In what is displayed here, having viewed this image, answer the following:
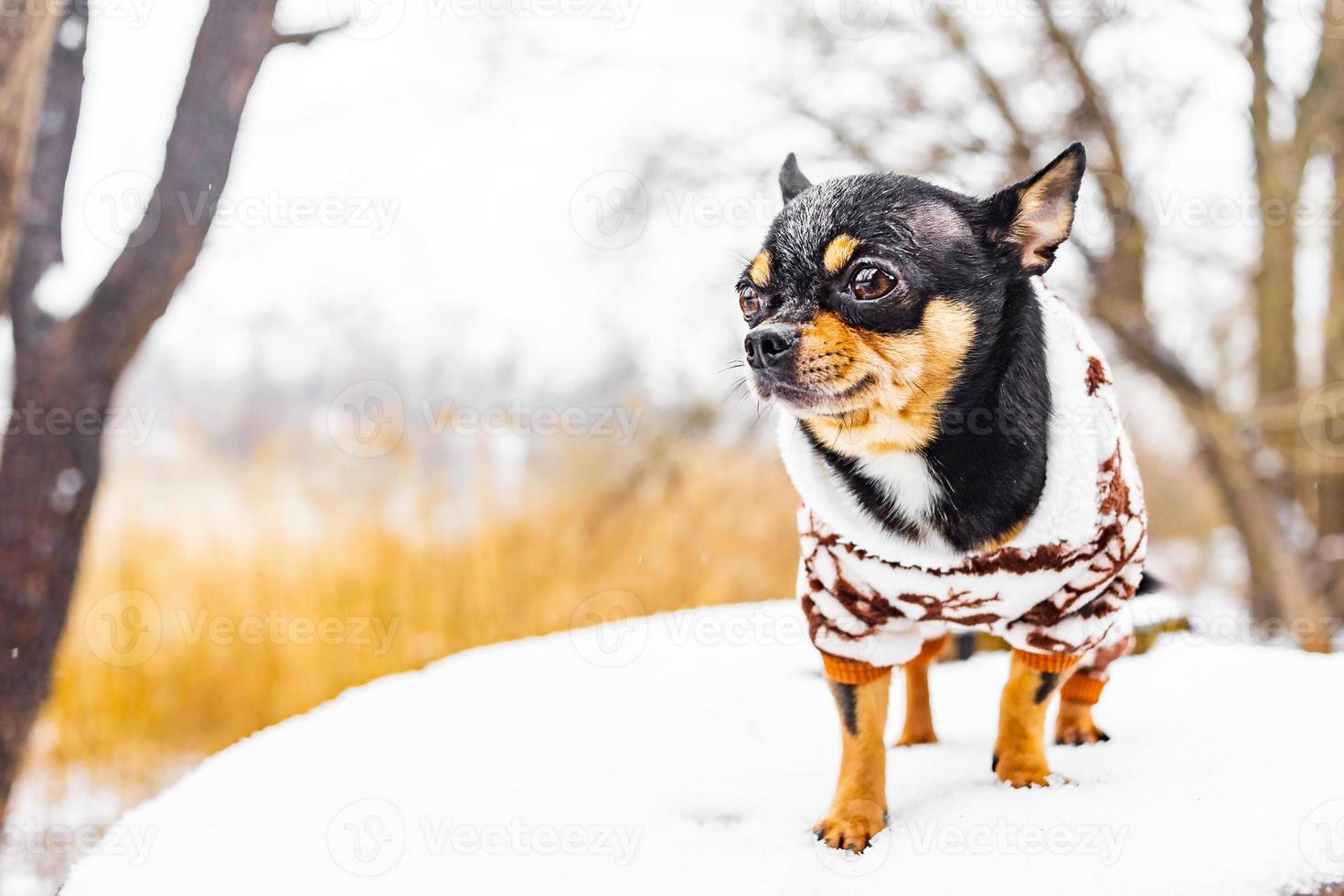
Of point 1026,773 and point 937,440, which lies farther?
point 1026,773

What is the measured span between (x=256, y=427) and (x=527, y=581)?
532 cm

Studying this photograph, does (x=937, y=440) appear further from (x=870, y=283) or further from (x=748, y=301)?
(x=748, y=301)

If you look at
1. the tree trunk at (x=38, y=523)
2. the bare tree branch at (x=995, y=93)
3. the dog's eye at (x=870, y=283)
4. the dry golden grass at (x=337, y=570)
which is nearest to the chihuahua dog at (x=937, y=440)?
the dog's eye at (x=870, y=283)

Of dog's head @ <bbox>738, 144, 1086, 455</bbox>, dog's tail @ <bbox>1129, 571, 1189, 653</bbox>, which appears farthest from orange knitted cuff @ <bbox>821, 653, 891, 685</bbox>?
dog's tail @ <bbox>1129, 571, 1189, 653</bbox>

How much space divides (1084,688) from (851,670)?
618mm

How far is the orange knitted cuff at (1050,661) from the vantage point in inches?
71.3

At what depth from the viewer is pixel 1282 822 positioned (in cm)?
159

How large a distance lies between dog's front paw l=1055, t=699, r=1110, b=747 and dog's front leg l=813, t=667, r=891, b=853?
0.55 m

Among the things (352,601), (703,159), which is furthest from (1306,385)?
(352,601)

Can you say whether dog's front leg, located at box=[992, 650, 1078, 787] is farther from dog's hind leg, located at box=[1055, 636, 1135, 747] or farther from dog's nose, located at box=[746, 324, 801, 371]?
dog's nose, located at box=[746, 324, 801, 371]

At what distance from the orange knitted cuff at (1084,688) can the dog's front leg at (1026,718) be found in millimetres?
242

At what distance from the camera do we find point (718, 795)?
6.47 ft

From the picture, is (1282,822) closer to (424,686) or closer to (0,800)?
(424,686)

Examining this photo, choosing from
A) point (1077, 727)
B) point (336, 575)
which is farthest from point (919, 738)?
point (336, 575)
